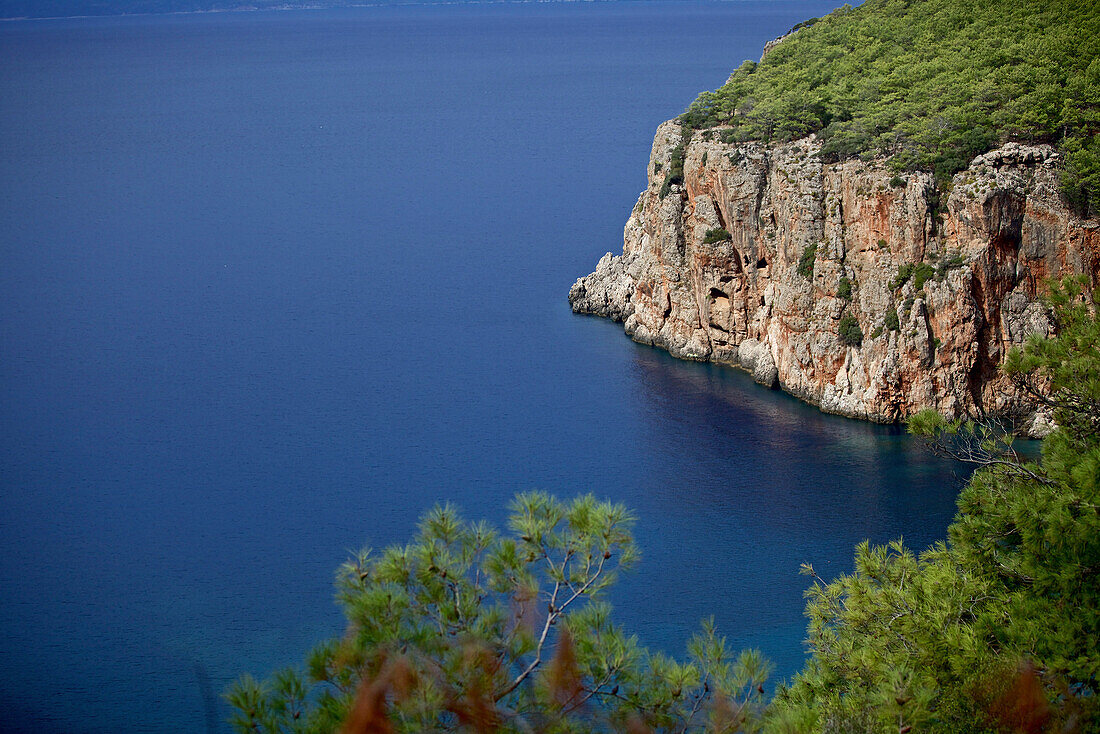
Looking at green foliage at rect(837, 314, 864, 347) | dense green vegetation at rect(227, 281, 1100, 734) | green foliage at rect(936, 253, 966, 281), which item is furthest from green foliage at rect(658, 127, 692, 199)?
dense green vegetation at rect(227, 281, 1100, 734)

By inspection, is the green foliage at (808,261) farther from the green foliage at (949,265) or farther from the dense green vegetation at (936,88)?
the green foliage at (949,265)

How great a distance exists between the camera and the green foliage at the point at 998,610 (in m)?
13.6

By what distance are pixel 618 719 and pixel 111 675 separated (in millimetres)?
20428

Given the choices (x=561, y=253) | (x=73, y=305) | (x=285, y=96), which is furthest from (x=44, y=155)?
(x=561, y=253)

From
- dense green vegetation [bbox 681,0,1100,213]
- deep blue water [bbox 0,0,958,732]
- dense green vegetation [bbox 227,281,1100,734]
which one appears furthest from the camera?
dense green vegetation [bbox 681,0,1100,213]

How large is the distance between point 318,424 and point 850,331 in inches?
841

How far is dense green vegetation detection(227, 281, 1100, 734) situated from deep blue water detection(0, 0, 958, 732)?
14385 mm

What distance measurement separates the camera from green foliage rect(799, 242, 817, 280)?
45.9 meters

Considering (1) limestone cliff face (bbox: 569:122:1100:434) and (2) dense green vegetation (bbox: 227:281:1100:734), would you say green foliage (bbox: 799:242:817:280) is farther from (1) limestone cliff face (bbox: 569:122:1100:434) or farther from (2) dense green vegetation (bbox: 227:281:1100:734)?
(2) dense green vegetation (bbox: 227:281:1100:734)

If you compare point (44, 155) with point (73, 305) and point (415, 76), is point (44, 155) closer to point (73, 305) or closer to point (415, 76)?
point (73, 305)

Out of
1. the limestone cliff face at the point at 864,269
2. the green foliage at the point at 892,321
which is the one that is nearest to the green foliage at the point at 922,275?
the limestone cliff face at the point at 864,269

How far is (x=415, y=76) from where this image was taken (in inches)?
6029

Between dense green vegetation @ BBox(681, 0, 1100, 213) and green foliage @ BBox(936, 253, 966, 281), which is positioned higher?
dense green vegetation @ BBox(681, 0, 1100, 213)

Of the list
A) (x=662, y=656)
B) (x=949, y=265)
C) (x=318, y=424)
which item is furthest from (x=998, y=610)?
(x=318, y=424)
